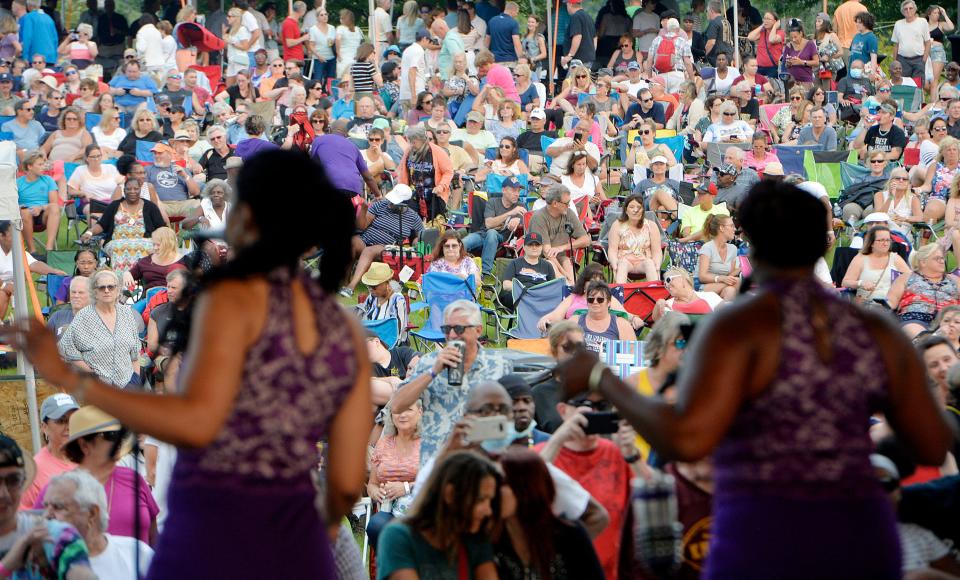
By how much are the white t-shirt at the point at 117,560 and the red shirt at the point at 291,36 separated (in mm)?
17835

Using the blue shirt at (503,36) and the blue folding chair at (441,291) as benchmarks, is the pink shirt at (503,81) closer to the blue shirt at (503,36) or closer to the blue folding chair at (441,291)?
the blue shirt at (503,36)

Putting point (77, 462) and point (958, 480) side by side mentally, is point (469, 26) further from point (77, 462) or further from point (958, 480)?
point (958, 480)

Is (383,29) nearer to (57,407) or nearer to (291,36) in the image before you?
(291,36)

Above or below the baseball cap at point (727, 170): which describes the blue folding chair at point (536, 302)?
below

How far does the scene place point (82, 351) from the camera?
32.1 ft

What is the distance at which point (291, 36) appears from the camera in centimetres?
2209

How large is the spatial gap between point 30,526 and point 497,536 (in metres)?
1.44

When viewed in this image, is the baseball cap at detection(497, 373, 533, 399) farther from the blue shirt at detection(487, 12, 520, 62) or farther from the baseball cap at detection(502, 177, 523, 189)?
the blue shirt at detection(487, 12, 520, 62)

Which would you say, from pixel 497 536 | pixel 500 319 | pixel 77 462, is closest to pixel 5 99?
pixel 500 319

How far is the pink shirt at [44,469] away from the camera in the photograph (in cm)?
580

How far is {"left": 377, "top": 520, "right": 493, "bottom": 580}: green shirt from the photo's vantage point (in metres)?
4.00

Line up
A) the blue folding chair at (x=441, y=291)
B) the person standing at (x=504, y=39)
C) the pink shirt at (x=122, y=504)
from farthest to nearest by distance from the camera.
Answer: the person standing at (x=504, y=39), the blue folding chair at (x=441, y=291), the pink shirt at (x=122, y=504)

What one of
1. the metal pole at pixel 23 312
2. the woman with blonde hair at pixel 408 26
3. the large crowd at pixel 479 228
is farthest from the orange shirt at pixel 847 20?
the metal pole at pixel 23 312

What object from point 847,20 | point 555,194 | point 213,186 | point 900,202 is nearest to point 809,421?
point 555,194
